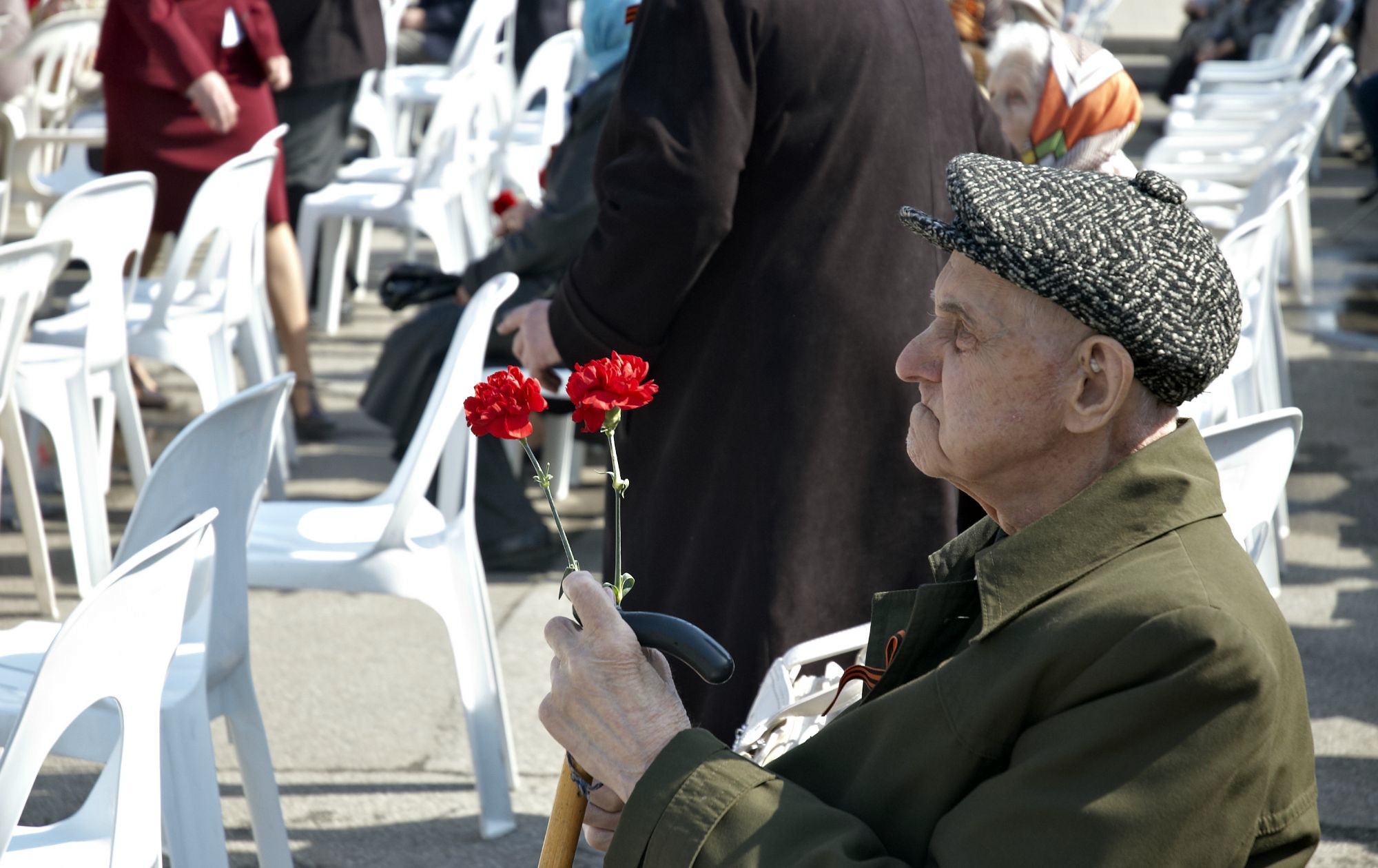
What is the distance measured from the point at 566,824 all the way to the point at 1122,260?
2.74ft

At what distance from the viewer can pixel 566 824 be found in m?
1.60

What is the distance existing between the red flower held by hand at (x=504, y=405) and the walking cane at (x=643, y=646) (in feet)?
0.76

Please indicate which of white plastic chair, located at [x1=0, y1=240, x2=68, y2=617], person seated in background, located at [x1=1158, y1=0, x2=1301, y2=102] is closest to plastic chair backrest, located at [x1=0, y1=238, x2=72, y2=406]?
white plastic chair, located at [x1=0, y1=240, x2=68, y2=617]

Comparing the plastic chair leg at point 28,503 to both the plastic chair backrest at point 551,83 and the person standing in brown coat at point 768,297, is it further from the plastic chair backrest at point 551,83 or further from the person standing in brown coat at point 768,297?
the plastic chair backrest at point 551,83

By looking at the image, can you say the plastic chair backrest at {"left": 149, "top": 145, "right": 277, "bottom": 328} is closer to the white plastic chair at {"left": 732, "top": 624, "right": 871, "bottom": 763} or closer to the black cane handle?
the white plastic chair at {"left": 732, "top": 624, "right": 871, "bottom": 763}

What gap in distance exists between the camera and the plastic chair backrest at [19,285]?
3.45m

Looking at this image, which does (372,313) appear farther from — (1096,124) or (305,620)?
(1096,124)

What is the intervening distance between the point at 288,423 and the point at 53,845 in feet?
11.9

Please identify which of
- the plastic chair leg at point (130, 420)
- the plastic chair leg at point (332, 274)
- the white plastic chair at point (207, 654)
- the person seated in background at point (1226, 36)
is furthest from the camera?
the person seated in background at point (1226, 36)

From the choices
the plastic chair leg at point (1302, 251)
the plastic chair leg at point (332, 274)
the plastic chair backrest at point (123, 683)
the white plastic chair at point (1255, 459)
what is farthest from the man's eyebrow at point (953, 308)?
the plastic chair leg at point (1302, 251)

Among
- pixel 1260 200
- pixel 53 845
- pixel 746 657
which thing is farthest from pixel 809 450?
pixel 1260 200

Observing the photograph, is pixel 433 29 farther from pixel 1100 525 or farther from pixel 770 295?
pixel 1100 525

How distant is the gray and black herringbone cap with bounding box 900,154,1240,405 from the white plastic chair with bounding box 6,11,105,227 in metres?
5.53

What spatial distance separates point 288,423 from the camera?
5562 mm
